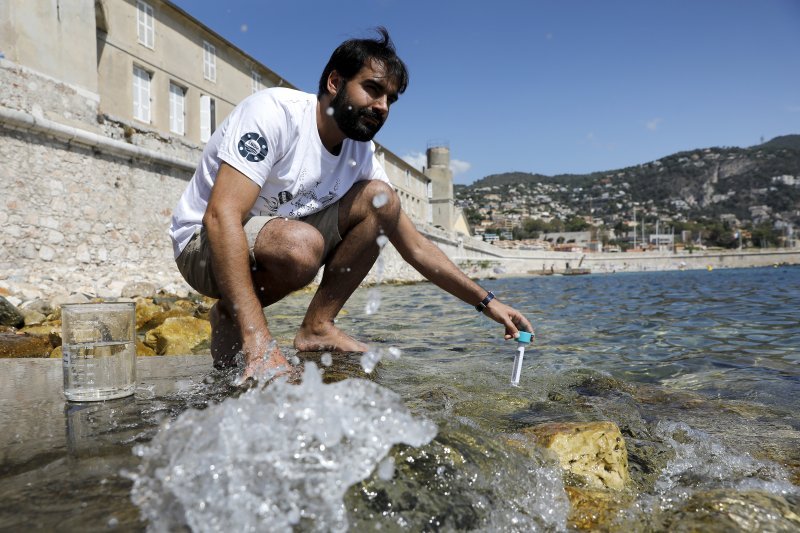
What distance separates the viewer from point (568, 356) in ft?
13.0

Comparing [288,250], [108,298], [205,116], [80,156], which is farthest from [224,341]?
[205,116]

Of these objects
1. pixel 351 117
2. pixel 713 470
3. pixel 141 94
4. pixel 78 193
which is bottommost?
pixel 713 470

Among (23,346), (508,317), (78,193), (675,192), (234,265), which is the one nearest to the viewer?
(234,265)

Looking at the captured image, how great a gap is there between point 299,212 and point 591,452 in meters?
1.73

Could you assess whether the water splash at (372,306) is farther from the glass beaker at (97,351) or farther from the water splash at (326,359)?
the glass beaker at (97,351)

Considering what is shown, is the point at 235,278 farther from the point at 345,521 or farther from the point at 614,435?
the point at 614,435

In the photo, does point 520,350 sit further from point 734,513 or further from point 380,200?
point 734,513

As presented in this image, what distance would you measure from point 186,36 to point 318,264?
1463 centimetres

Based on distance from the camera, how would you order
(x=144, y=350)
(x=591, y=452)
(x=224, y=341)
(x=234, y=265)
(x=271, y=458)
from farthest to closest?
1. (x=144, y=350)
2. (x=224, y=341)
3. (x=234, y=265)
4. (x=591, y=452)
5. (x=271, y=458)

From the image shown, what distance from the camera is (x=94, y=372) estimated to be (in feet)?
5.80

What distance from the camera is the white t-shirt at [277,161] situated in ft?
6.97

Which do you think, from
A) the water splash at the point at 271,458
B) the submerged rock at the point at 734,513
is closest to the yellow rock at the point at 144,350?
the water splash at the point at 271,458

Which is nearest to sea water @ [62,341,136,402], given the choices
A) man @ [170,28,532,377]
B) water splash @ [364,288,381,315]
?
man @ [170,28,532,377]

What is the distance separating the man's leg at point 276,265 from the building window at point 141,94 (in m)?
12.2
